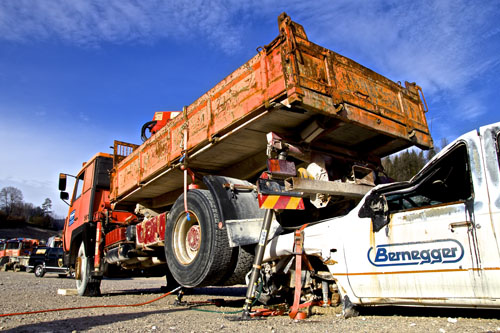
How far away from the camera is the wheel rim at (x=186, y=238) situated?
5.01 meters

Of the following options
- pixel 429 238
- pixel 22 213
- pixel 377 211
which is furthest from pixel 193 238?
pixel 22 213

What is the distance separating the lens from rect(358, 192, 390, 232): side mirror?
3.29m

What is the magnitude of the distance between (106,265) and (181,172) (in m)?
3.27

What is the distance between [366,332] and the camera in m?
2.90

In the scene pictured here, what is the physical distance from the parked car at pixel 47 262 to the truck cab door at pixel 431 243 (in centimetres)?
2012

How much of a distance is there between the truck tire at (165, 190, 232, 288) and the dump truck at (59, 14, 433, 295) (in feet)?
0.04

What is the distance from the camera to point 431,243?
2.96 m

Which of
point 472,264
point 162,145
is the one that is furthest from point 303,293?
point 162,145

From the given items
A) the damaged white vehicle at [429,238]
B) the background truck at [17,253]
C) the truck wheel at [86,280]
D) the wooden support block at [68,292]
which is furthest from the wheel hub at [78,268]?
the background truck at [17,253]

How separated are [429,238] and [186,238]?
3.34 m

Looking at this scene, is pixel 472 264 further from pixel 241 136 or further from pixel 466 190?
pixel 241 136

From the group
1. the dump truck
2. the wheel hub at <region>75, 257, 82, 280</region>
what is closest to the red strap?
the dump truck

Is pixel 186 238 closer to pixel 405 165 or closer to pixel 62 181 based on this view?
pixel 62 181

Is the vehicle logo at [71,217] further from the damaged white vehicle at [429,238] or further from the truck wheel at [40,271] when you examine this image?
the truck wheel at [40,271]
